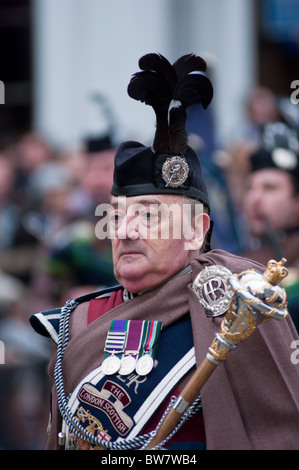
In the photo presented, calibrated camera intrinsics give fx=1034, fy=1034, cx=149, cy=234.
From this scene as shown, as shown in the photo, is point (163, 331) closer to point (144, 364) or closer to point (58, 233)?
point (144, 364)

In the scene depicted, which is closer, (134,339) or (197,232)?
(134,339)

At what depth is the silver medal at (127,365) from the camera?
3.58 metres

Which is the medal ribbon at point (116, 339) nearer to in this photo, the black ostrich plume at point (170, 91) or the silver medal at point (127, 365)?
the silver medal at point (127, 365)

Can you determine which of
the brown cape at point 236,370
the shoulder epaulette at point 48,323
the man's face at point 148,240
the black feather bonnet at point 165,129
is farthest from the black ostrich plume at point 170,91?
the shoulder epaulette at point 48,323

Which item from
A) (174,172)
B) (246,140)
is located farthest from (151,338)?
(246,140)

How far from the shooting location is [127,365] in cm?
359

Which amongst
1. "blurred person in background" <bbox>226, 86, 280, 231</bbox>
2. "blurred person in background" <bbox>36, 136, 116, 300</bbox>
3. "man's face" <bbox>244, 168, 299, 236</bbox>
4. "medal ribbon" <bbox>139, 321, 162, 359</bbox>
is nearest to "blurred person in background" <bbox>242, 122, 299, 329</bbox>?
"man's face" <bbox>244, 168, 299, 236</bbox>

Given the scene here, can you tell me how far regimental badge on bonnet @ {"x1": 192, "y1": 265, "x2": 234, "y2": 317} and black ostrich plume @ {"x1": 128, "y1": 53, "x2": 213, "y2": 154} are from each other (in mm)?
473

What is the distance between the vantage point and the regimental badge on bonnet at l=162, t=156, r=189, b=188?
3670 millimetres

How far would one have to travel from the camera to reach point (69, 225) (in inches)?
290

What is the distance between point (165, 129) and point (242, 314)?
2.58ft

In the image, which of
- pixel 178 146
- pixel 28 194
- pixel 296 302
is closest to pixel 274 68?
pixel 28 194

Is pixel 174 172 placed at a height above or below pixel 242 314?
above

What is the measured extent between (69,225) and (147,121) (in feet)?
17.5
